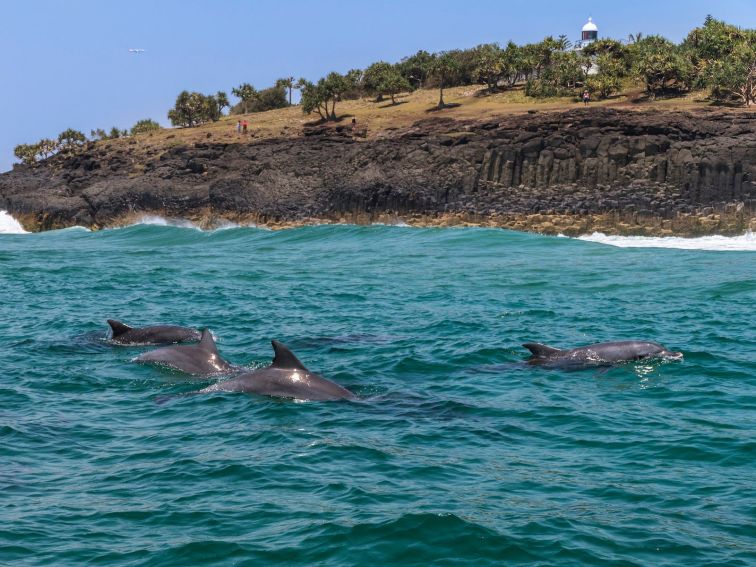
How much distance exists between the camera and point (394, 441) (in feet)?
40.3

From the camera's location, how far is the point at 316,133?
7312 centimetres

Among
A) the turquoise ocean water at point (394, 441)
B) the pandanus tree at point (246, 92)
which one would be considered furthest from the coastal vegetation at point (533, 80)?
the turquoise ocean water at point (394, 441)

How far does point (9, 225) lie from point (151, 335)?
6607 centimetres

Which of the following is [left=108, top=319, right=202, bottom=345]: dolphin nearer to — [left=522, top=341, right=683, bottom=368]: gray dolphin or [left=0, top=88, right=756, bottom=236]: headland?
[left=522, top=341, right=683, bottom=368]: gray dolphin

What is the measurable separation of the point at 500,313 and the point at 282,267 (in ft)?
55.4

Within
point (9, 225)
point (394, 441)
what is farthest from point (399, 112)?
point (394, 441)

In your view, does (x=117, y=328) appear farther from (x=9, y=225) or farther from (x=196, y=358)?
(x=9, y=225)

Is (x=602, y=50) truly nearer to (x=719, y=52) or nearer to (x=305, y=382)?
(x=719, y=52)

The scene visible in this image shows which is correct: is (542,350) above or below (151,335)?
below

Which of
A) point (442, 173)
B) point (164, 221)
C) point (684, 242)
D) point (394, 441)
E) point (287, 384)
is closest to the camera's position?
point (394, 441)

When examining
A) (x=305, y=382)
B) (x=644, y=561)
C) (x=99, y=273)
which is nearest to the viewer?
(x=644, y=561)

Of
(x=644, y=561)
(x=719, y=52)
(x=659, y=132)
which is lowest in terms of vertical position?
(x=644, y=561)

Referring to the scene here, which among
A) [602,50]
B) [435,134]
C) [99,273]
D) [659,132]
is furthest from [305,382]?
[602,50]

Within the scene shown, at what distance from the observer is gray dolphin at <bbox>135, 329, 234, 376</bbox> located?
640 inches
